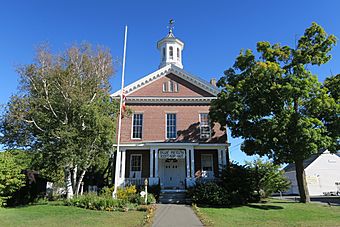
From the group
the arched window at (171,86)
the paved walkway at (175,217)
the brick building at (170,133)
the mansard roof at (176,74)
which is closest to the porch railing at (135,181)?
the brick building at (170,133)

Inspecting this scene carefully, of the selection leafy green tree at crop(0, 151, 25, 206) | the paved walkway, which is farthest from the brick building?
leafy green tree at crop(0, 151, 25, 206)

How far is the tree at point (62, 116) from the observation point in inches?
699

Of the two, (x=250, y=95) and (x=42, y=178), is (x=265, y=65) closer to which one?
(x=250, y=95)

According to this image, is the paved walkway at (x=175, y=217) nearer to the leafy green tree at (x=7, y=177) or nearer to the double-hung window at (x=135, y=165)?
the double-hung window at (x=135, y=165)

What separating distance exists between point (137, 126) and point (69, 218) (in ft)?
39.2

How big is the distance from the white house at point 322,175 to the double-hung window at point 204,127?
27.2m

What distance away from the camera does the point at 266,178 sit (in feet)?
67.1

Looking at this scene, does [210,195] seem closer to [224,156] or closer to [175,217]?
[175,217]

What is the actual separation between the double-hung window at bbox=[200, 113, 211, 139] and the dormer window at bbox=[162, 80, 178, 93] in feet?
11.3

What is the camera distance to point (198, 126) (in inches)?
921

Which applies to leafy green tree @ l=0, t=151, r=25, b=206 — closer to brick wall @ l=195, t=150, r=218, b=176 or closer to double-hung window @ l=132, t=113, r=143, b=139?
double-hung window @ l=132, t=113, r=143, b=139

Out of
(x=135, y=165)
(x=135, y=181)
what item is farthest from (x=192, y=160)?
(x=135, y=165)

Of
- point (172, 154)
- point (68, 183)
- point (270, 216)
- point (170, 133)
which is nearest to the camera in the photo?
point (270, 216)

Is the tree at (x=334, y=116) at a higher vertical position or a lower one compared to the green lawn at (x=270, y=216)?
higher
